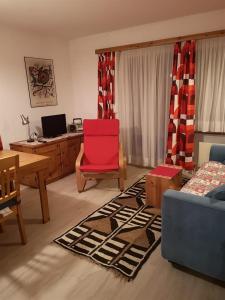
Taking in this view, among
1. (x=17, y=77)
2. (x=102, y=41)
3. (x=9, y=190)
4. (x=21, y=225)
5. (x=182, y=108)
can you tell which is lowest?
(x=21, y=225)

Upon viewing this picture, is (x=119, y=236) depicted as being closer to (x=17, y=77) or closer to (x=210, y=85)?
(x=210, y=85)

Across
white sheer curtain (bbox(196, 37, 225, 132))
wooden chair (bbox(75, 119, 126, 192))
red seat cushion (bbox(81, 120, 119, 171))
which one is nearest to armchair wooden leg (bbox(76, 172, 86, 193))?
wooden chair (bbox(75, 119, 126, 192))

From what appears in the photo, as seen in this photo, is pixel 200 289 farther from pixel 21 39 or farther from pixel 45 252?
pixel 21 39

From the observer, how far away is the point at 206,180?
2400 mm

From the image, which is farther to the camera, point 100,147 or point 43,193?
point 100,147

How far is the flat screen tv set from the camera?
3.87 m

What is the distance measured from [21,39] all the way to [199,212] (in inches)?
143

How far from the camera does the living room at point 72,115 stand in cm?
176

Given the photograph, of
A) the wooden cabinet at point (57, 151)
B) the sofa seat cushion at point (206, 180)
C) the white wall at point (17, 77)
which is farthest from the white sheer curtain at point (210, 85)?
the white wall at point (17, 77)

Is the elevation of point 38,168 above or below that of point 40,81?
below

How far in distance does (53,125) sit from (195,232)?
3031 mm

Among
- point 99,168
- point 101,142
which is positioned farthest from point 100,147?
point 99,168

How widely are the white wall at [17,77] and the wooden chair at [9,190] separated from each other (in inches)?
67.3

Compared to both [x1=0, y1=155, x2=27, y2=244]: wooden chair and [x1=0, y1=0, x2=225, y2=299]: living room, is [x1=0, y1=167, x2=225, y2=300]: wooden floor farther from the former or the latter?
[x1=0, y1=155, x2=27, y2=244]: wooden chair
